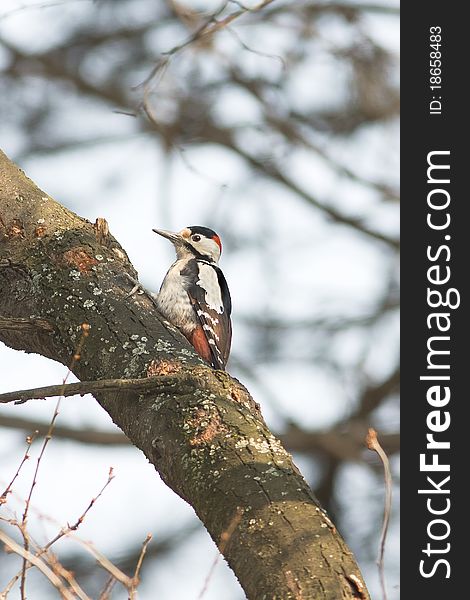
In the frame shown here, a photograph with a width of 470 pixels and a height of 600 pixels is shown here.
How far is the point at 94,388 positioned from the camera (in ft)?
8.14

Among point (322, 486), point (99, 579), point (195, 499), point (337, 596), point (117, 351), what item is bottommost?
point (337, 596)

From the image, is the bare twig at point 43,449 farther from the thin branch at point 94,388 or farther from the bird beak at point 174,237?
the bird beak at point 174,237

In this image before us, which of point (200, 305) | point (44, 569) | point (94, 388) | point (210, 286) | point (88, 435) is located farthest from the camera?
point (88, 435)

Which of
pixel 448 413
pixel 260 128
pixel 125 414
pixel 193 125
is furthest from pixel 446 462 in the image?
pixel 193 125

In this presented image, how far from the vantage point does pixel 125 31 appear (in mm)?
8117

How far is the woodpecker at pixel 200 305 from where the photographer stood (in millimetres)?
4562

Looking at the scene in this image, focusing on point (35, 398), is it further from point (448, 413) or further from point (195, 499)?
point (448, 413)

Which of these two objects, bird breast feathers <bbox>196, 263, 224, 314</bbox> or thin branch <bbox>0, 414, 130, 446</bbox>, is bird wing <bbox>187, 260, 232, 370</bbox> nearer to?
bird breast feathers <bbox>196, 263, 224, 314</bbox>

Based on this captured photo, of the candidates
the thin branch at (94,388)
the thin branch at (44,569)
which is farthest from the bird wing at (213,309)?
the thin branch at (44,569)

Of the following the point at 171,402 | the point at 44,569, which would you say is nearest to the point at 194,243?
Answer: the point at 171,402

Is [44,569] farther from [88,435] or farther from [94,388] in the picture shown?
[88,435]

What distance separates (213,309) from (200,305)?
0.30 ft

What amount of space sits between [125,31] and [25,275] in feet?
18.2

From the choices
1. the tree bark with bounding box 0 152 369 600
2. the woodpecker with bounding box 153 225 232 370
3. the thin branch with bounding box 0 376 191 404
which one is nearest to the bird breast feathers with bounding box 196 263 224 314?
the woodpecker with bounding box 153 225 232 370
